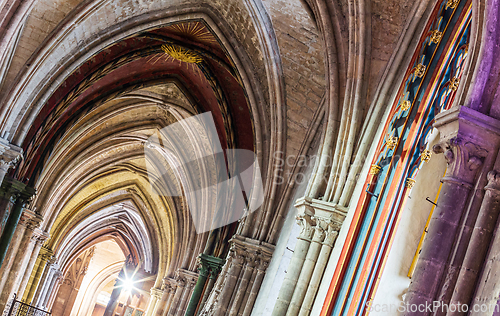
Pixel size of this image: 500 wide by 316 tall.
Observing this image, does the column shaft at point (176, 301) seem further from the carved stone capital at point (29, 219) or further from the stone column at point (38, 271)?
the stone column at point (38, 271)

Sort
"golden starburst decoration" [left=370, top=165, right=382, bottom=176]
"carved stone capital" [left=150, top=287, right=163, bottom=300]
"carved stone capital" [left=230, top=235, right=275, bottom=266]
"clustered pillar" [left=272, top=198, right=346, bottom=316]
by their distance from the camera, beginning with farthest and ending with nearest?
"carved stone capital" [left=150, top=287, right=163, bottom=300] → "carved stone capital" [left=230, top=235, right=275, bottom=266] → "clustered pillar" [left=272, top=198, right=346, bottom=316] → "golden starburst decoration" [left=370, top=165, right=382, bottom=176]

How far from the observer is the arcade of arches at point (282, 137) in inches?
152

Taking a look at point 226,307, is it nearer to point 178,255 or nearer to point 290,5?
point 290,5

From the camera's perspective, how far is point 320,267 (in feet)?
23.4

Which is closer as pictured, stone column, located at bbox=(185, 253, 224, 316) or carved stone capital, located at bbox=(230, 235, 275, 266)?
carved stone capital, located at bbox=(230, 235, 275, 266)

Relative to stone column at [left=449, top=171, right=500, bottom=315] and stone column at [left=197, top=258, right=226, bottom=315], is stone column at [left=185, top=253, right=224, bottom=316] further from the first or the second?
stone column at [left=449, top=171, right=500, bottom=315]

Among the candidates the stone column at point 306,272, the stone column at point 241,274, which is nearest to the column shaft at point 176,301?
the stone column at point 241,274

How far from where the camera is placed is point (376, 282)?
5.51m

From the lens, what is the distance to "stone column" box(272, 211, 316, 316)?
23.6 ft

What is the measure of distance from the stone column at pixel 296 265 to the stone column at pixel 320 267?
8.7 inches

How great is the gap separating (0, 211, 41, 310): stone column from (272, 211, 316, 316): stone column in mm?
9715

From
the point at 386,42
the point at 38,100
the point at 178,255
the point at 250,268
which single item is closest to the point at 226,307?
the point at 250,268

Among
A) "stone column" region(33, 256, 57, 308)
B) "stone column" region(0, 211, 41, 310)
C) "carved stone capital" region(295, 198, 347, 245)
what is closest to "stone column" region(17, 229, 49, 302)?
"stone column" region(0, 211, 41, 310)

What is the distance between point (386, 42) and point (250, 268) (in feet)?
15.5
